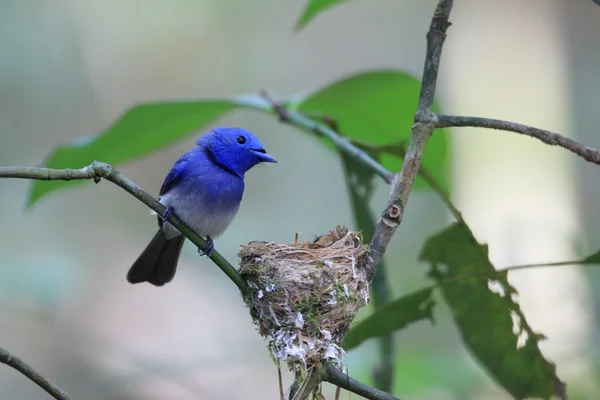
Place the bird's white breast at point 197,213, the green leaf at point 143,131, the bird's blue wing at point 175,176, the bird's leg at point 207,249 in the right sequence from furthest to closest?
the bird's blue wing at point 175,176 → the bird's white breast at point 197,213 → the green leaf at point 143,131 → the bird's leg at point 207,249

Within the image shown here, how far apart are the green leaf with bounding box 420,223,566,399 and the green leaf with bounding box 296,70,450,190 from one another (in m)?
0.63

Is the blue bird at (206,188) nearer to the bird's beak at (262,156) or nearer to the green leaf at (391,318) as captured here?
the bird's beak at (262,156)

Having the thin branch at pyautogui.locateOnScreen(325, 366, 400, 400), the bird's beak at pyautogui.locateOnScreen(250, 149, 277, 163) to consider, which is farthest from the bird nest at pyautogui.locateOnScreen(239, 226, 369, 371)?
the bird's beak at pyautogui.locateOnScreen(250, 149, 277, 163)

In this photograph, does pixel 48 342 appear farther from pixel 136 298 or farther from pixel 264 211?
pixel 264 211

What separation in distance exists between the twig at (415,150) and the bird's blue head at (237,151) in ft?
5.19

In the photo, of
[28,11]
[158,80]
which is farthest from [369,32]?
[28,11]

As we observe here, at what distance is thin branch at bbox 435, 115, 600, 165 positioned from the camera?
1.50 metres

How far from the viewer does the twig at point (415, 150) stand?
1842mm

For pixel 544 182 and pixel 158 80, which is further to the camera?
pixel 158 80

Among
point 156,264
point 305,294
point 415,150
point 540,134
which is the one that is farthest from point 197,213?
point 540,134

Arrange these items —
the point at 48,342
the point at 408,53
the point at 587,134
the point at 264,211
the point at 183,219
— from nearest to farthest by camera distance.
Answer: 1. the point at 183,219
2. the point at 48,342
3. the point at 587,134
4. the point at 264,211
5. the point at 408,53

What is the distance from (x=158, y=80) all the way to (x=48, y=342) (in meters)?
3.95

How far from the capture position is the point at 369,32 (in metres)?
9.47

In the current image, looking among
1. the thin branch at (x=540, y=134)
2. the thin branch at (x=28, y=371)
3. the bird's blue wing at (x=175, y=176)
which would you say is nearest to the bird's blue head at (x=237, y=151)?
the bird's blue wing at (x=175, y=176)
